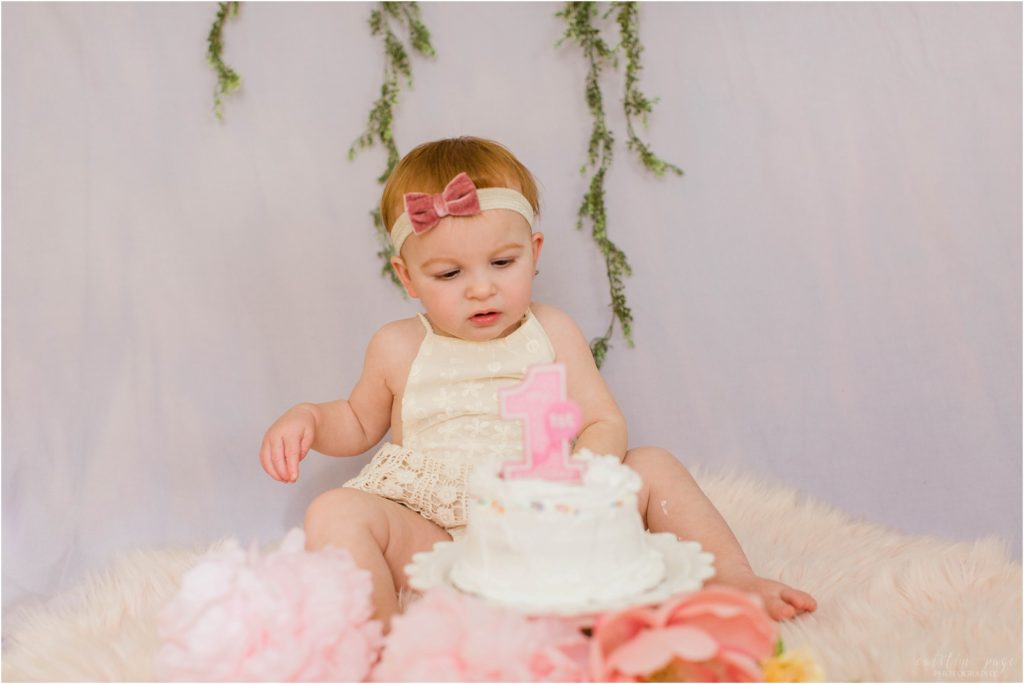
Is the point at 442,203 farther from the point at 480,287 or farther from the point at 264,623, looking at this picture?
the point at 264,623

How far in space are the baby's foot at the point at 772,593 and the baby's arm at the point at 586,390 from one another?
0.27 meters

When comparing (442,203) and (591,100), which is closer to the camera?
(442,203)

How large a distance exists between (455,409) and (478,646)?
663mm

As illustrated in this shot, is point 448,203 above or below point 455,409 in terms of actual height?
above

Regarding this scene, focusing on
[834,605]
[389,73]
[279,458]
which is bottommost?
[834,605]

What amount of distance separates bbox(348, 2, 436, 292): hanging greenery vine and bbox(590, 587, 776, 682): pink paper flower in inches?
45.7

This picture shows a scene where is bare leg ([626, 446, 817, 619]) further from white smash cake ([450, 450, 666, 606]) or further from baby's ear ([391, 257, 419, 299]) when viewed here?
baby's ear ([391, 257, 419, 299])

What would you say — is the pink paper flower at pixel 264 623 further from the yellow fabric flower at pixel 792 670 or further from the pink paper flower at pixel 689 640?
the yellow fabric flower at pixel 792 670

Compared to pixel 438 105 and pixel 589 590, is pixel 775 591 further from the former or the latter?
pixel 438 105

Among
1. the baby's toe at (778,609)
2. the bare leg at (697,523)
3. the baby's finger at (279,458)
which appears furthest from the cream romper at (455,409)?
the baby's toe at (778,609)

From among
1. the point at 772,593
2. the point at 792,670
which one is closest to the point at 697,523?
the point at 772,593

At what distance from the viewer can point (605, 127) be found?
202 centimetres

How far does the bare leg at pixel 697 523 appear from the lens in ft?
4.28

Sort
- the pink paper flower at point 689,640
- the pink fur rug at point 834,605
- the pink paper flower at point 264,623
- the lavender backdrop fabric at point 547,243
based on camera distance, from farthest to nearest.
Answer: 1. the lavender backdrop fabric at point 547,243
2. the pink fur rug at point 834,605
3. the pink paper flower at point 264,623
4. the pink paper flower at point 689,640
